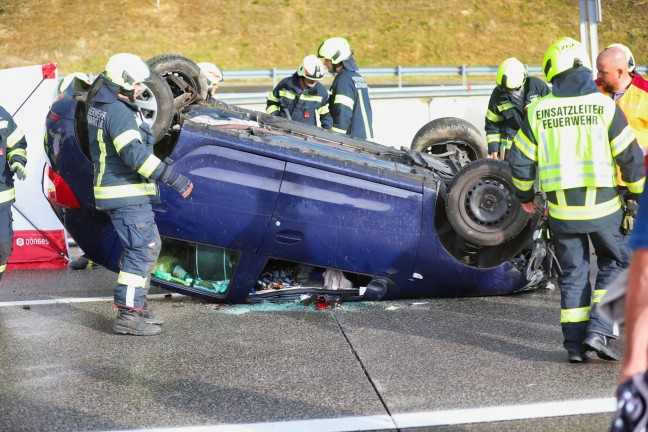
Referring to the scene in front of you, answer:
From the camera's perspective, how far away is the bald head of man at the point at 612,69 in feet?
17.7

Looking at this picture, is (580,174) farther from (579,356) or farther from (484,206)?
(484,206)

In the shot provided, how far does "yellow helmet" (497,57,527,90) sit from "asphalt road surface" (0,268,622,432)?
10.7ft

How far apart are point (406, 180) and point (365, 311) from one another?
889 mm

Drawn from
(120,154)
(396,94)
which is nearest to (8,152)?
(120,154)

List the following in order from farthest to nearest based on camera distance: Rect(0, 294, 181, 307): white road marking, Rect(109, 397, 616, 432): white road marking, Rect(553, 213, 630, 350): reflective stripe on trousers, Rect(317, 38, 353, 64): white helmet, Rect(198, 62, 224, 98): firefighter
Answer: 1. Rect(317, 38, 353, 64): white helmet
2. Rect(198, 62, 224, 98): firefighter
3. Rect(0, 294, 181, 307): white road marking
4. Rect(553, 213, 630, 350): reflective stripe on trousers
5. Rect(109, 397, 616, 432): white road marking

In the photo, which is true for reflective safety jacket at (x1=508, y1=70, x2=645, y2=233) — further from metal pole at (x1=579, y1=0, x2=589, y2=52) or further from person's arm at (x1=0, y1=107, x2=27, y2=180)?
metal pole at (x1=579, y1=0, x2=589, y2=52)

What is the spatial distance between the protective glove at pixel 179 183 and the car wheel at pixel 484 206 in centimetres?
166

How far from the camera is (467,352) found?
16.4ft

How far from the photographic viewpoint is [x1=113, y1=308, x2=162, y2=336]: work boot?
5.54m

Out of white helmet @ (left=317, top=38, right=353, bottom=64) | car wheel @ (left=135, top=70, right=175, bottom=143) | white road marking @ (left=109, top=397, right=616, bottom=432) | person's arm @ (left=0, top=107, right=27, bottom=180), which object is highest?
white helmet @ (left=317, top=38, right=353, bottom=64)

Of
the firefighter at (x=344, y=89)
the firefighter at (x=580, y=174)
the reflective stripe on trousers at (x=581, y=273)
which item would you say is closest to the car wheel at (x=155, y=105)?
the firefighter at (x=580, y=174)

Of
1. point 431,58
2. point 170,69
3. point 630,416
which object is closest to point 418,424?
point 630,416

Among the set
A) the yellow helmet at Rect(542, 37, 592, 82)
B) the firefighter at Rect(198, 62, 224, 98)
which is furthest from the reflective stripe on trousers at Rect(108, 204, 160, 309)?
the yellow helmet at Rect(542, 37, 592, 82)

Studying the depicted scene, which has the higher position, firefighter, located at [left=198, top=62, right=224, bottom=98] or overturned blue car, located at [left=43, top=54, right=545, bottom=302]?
firefighter, located at [left=198, top=62, right=224, bottom=98]
